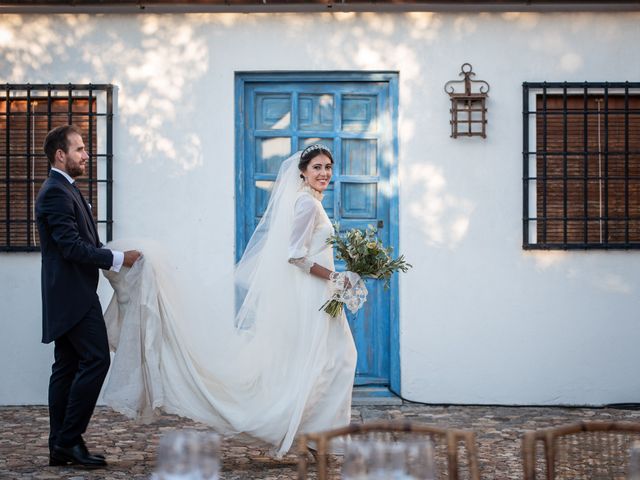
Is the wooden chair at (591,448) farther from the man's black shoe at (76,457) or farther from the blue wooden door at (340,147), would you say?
the blue wooden door at (340,147)

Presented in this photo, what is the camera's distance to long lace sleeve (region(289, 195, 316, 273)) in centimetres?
570

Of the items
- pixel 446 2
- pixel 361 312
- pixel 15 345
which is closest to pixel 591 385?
pixel 361 312

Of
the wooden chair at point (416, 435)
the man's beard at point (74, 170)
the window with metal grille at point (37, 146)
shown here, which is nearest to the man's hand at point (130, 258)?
the man's beard at point (74, 170)

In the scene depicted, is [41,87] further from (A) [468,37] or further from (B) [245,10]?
(A) [468,37]

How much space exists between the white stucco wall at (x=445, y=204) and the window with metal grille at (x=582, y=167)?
0.11 m

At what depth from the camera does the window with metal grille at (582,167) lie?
779 centimetres

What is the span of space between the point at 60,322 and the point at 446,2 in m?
4.10

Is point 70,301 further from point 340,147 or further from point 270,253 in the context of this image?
point 340,147

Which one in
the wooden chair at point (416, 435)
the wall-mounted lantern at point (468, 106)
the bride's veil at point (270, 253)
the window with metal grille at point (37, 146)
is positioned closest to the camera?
the wooden chair at point (416, 435)

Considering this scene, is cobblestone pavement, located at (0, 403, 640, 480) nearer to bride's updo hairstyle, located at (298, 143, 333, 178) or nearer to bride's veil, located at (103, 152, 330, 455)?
bride's veil, located at (103, 152, 330, 455)

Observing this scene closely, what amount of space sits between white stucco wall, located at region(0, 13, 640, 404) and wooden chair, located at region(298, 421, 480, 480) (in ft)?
15.5

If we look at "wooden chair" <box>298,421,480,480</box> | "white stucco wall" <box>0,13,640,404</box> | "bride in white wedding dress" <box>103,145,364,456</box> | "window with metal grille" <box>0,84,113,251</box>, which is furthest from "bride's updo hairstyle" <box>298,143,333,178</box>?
"wooden chair" <box>298,421,480,480</box>

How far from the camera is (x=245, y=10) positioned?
307 inches

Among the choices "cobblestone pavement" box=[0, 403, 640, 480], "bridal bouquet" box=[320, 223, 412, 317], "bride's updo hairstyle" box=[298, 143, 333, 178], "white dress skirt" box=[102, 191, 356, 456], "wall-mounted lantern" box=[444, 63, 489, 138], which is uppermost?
"wall-mounted lantern" box=[444, 63, 489, 138]
